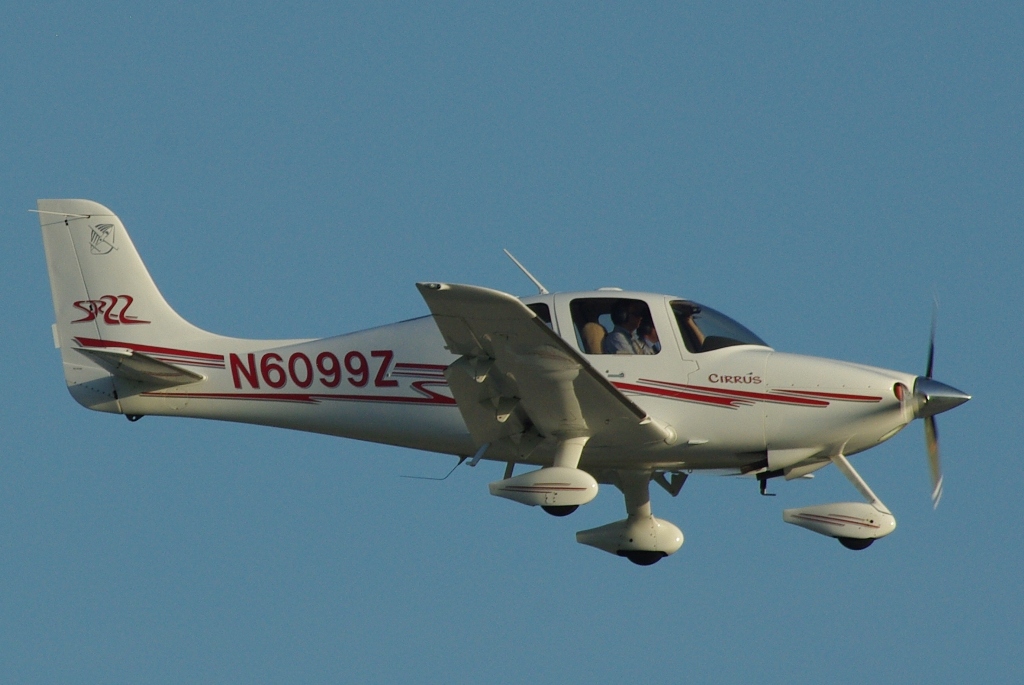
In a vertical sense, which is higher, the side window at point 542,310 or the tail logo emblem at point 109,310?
the side window at point 542,310

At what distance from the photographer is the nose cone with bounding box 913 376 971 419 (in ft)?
44.3

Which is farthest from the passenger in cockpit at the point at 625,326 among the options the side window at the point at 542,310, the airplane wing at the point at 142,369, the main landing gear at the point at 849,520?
the airplane wing at the point at 142,369

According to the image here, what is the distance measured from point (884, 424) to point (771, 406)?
1.05m

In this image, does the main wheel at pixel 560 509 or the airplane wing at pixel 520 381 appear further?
the main wheel at pixel 560 509

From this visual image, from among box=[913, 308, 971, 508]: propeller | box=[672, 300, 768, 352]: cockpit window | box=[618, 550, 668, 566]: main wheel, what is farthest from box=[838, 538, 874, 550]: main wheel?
box=[618, 550, 668, 566]: main wheel

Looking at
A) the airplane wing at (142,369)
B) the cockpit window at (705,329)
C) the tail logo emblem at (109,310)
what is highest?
the cockpit window at (705,329)

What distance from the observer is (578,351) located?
44.6ft

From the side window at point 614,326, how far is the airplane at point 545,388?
2 cm

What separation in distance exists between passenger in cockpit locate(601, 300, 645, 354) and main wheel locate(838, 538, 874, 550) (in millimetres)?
2566

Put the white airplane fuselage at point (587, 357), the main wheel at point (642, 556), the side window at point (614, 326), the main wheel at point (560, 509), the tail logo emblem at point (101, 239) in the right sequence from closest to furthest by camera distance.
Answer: the main wheel at point (560, 509) < the white airplane fuselage at point (587, 357) < the side window at point (614, 326) < the main wheel at point (642, 556) < the tail logo emblem at point (101, 239)

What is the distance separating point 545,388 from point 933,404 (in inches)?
141

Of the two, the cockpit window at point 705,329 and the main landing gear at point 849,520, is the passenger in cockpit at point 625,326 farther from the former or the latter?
the main landing gear at point 849,520

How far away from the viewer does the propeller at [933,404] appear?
44.3 feet

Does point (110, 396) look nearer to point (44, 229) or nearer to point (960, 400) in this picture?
point (44, 229)
